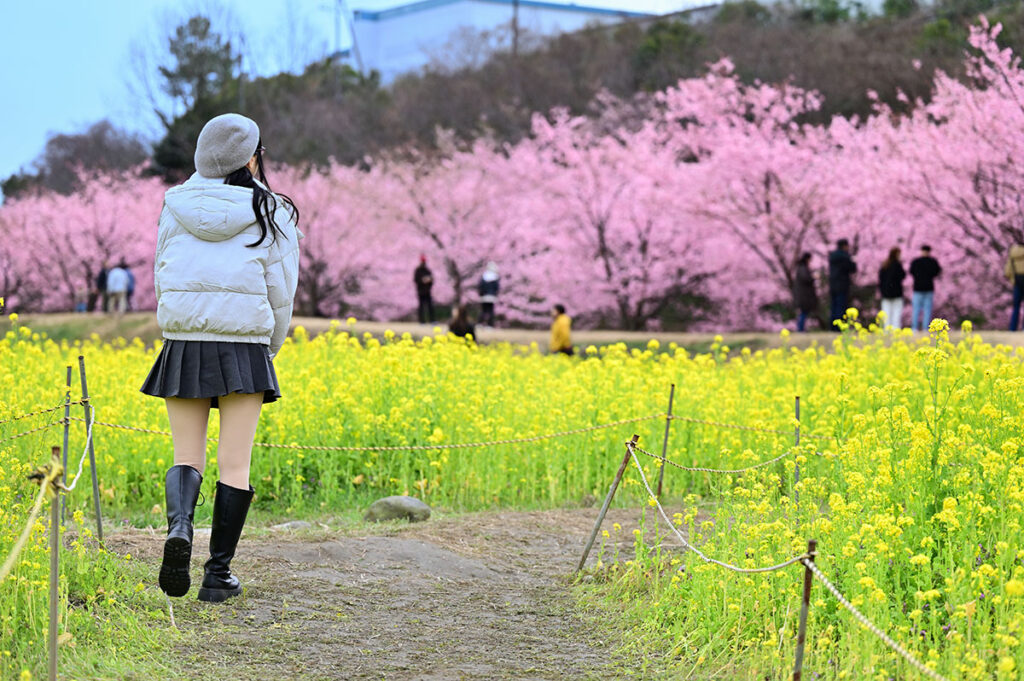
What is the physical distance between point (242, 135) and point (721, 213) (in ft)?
57.7

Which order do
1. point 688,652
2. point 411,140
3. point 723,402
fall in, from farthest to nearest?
point 411,140 → point 723,402 → point 688,652

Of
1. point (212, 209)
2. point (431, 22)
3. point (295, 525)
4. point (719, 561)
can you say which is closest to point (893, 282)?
point (295, 525)

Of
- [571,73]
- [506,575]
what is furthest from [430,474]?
[571,73]

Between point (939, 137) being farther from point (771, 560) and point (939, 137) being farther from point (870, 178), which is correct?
point (771, 560)

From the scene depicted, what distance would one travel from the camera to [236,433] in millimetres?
3898

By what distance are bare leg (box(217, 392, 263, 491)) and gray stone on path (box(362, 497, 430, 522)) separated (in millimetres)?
1998

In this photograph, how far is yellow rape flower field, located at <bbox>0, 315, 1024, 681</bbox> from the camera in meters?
3.43

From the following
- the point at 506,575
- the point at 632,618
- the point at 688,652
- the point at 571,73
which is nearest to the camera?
the point at 688,652

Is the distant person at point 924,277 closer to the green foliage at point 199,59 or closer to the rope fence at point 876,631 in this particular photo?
the rope fence at point 876,631

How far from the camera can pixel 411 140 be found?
3466 centimetres

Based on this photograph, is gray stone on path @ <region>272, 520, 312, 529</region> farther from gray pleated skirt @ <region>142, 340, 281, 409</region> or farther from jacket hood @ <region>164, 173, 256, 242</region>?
jacket hood @ <region>164, 173, 256, 242</region>

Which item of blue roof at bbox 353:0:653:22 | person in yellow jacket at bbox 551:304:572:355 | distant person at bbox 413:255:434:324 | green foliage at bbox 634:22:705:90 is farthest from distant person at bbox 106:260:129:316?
blue roof at bbox 353:0:653:22

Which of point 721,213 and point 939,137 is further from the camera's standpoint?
point 721,213

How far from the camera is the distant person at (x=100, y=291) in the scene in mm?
28828
